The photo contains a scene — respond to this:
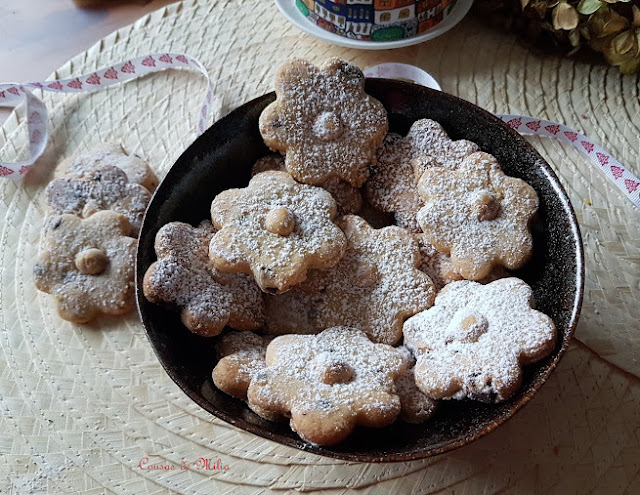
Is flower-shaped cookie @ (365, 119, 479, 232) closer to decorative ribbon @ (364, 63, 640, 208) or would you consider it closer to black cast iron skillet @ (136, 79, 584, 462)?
black cast iron skillet @ (136, 79, 584, 462)

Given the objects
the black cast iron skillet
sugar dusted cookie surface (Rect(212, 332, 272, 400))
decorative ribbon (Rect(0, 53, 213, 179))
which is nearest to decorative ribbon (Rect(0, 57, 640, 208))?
decorative ribbon (Rect(0, 53, 213, 179))

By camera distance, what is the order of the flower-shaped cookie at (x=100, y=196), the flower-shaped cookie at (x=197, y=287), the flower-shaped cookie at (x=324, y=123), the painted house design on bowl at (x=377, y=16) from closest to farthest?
the flower-shaped cookie at (x=197, y=287) < the flower-shaped cookie at (x=324, y=123) < the flower-shaped cookie at (x=100, y=196) < the painted house design on bowl at (x=377, y=16)

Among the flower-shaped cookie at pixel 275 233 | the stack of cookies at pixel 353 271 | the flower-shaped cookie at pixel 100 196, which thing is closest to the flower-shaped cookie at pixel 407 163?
Answer: the stack of cookies at pixel 353 271

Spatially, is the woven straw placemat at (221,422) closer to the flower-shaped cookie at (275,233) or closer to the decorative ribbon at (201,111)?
the decorative ribbon at (201,111)

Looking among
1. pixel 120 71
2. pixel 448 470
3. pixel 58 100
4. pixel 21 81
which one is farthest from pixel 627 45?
pixel 21 81

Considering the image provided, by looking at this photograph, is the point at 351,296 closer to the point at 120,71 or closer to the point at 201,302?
the point at 201,302

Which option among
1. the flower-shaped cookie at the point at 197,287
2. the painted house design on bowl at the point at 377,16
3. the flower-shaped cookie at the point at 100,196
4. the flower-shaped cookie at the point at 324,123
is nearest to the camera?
the flower-shaped cookie at the point at 197,287

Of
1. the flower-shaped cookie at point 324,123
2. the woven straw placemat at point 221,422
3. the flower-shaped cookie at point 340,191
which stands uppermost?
the flower-shaped cookie at point 324,123
